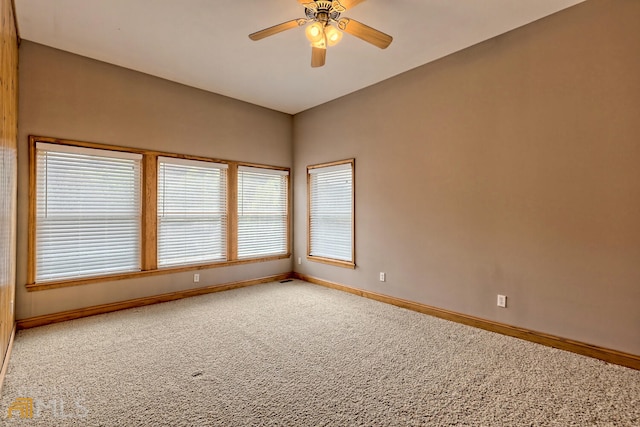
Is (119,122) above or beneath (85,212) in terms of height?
above

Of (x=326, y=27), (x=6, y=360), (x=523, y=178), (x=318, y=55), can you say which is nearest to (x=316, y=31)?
(x=326, y=27)

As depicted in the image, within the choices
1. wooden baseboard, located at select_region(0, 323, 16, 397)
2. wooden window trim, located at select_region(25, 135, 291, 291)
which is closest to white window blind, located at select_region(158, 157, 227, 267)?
wooden window trim, located at select_region(25, 135, 291, 291)

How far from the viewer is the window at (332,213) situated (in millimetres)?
4727

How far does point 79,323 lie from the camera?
11.0 feet

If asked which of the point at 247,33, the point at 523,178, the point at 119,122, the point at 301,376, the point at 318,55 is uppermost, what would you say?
the point at 247,33

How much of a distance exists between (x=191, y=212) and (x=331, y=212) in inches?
83.1

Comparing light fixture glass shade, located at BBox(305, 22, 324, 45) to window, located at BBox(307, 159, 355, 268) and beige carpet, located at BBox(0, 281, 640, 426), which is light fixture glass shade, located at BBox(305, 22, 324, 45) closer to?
window, located at BBox(307, 159, 355, 268)

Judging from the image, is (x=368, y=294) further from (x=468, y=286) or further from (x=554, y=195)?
(x=554, y=195)

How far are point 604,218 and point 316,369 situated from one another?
105 inches

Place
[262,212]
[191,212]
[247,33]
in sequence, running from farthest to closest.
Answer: [262,212] < [191,212] < [247,33]

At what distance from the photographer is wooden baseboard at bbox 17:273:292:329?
10.8 feet

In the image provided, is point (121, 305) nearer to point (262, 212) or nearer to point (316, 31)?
point (262, 212)

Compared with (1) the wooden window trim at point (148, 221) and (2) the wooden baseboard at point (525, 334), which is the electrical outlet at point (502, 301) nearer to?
(2) the wooden baseboard at point (525, 334)

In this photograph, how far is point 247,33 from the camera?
3.11m
